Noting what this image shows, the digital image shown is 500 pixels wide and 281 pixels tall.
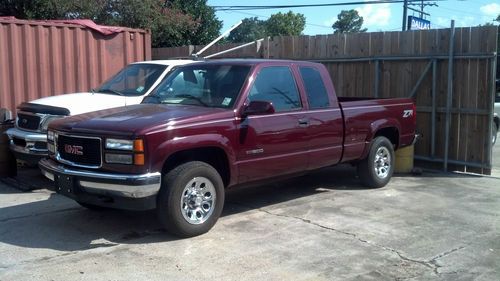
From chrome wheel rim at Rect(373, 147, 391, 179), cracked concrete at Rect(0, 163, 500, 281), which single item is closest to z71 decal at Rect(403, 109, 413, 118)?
chrome wheel rim at Rect(373, 147, 391, 179)

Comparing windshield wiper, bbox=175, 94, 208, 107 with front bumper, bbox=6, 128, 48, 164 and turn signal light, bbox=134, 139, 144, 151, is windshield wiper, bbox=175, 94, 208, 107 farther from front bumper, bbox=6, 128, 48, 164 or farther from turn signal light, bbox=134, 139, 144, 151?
front bumper, bbox=6, 128, 48, 164

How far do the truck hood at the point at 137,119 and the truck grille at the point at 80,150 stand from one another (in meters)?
0.09

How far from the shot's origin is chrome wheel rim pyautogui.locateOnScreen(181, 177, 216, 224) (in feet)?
19.5

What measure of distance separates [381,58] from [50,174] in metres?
6.90

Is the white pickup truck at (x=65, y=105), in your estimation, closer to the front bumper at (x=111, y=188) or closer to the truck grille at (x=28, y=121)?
the truck grille at (x=28, y=121)

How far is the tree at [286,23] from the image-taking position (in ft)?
254

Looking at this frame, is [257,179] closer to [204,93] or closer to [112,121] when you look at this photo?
[204,93]

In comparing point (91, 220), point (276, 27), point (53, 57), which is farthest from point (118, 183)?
point (276, 27)

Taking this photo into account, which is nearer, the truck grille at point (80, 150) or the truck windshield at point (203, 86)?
the truck grille at point (80, 150)

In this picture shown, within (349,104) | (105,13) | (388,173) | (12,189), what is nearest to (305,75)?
(349,104)

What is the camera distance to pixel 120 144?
561 cm

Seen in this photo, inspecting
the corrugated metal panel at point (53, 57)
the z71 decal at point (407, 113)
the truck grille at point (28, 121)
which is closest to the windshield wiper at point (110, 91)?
the truck grille at point (28, 121)

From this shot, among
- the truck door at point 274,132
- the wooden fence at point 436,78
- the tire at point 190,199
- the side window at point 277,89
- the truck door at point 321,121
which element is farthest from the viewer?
the wooden fence at point 436,78

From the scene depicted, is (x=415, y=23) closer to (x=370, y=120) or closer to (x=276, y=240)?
(x=370, y=120)
